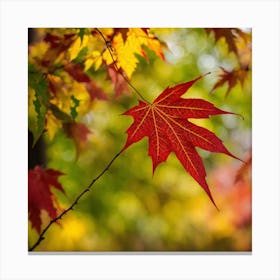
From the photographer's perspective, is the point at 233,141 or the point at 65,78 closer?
the point at 65,78

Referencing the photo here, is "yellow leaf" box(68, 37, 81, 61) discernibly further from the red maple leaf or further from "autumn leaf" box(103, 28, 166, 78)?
the red maple leaf

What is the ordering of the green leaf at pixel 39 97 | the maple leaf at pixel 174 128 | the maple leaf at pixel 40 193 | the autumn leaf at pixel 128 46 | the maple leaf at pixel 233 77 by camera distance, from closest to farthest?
the maple leaf at pixel 174 128 < the green leaf at pixel 39 97 < the autumn leaf at pixel 128 46 < the maple leaf at pixel 40 193 < the maple leaf at pixel 233 77

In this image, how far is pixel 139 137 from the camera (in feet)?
3.81

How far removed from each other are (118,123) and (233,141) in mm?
782

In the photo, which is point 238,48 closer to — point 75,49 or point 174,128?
point 75,49

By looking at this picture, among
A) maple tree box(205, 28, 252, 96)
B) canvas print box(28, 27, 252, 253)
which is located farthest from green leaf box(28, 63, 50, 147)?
maple tree box(205, 28, 252, 96)

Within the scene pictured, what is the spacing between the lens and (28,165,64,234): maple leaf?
171 cm

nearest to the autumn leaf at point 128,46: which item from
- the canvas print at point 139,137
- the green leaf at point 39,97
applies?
the canvas print at point 139,137

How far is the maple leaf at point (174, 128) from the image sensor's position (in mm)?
1117

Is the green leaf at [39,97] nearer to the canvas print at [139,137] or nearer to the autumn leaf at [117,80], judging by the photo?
the canvas print at [139,137]

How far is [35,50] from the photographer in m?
1.76

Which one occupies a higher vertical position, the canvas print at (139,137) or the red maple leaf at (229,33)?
the red maple leaf at (229,33)
